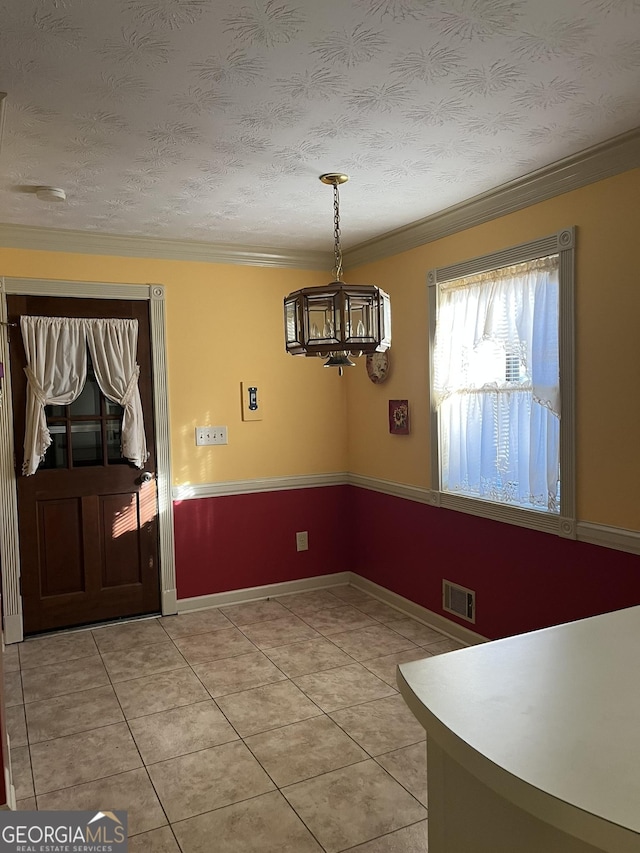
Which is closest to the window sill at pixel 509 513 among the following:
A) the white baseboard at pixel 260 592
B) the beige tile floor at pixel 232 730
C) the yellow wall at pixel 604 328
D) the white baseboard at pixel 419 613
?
the yellow wall at pixel 604 328

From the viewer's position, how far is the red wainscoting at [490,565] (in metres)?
2.81

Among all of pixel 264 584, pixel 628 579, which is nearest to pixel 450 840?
pixel 628 579

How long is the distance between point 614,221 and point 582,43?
3.33 ft

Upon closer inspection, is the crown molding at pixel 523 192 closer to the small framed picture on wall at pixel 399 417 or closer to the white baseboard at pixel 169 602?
the small framed picture on wall at pixel 399 417

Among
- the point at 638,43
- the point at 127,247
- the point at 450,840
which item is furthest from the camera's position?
the point at 127,247

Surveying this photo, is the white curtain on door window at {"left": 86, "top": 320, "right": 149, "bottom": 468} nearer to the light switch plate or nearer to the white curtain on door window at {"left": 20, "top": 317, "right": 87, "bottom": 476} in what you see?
the white curtain on door window at {"left": 20, "top": 317, "right": 87, "bottom": 476}

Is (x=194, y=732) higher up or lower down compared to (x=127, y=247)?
lower down

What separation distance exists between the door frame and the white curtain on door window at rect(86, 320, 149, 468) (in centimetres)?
13

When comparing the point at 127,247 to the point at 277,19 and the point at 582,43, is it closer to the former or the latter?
the point at 277,19

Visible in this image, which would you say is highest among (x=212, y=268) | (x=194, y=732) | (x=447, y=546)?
(x=212, y=268)

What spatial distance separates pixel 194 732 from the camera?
280 centimetres

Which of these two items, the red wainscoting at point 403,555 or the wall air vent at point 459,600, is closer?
the red wainscoting at point 403,555

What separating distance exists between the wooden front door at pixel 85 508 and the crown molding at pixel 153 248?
1.04ft

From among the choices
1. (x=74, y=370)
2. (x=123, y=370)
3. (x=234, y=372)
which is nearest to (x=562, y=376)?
(x=234, y=372)
